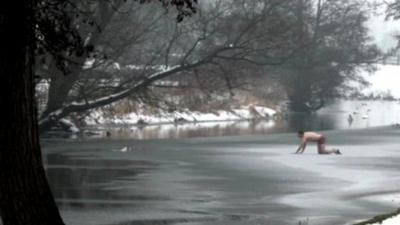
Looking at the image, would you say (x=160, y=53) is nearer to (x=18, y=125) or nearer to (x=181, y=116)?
(x=181, y=116)

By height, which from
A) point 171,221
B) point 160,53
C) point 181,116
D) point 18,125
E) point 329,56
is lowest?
point 171,221

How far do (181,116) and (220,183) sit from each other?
3322 centimetres

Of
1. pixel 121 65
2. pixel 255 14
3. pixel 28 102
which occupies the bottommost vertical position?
pixel 28 102

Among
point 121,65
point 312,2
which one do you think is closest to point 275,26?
point 121,65

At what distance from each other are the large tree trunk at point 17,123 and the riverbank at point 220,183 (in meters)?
6.06

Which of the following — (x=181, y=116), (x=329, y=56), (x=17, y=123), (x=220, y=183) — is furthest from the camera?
(x=329, y=56)

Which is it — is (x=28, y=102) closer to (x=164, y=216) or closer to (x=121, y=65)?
(x=164, y=216)

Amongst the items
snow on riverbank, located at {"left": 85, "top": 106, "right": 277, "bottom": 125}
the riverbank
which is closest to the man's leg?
the riverbank

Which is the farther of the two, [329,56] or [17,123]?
[329,56]

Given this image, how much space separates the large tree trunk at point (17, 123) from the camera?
27.1ft

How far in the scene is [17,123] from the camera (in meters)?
8.30

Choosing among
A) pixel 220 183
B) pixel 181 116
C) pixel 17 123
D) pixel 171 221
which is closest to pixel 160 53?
pixel 181 116

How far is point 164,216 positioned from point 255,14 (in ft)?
94.6

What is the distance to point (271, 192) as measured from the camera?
18.6m
